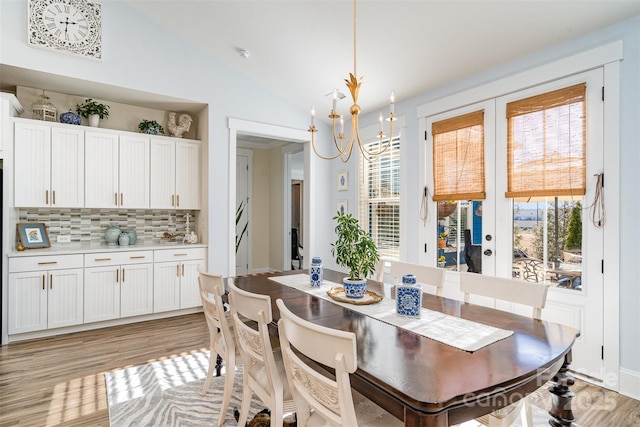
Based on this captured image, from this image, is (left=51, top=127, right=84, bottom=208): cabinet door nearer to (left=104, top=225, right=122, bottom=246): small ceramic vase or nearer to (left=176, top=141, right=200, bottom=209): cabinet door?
(left=104, top=225, right=122, bottom=246): small ceramic vase

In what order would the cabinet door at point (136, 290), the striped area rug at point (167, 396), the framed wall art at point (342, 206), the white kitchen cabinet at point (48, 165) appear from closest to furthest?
1. the striped area rug at point (167, 396)
2. the white kitchen cabinet at point (48, 165)
3. the cabinet door at point (136, 290)
4. the framed wall art at point (342, 206)

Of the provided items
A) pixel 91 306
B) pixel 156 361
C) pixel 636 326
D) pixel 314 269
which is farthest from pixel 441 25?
pixel 91 306

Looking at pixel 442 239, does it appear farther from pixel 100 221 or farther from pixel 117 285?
pixel 100 221

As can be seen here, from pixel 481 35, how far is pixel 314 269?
7.87 feet

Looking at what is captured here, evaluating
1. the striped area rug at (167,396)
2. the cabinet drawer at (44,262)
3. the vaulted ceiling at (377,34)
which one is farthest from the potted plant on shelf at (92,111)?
the striped area rug at (167,396)

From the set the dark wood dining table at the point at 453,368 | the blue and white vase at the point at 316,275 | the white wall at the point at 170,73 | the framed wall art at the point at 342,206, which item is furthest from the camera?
the framed wall art at the point at 342,206

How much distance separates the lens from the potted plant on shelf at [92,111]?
383cm

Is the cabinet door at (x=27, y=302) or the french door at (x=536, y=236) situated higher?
the french door at (x=536, y=236)

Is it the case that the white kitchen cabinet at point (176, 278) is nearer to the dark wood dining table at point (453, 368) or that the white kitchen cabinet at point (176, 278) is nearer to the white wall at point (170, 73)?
the white wall at point (170, 73)

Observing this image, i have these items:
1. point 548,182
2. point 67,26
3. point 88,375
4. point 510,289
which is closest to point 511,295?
point 510,289

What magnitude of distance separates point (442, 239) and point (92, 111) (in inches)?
166

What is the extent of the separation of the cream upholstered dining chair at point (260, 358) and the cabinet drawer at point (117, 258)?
2.62 meters

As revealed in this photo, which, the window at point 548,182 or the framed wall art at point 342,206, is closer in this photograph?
the window at point 548,182

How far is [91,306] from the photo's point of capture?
11.8 feet
